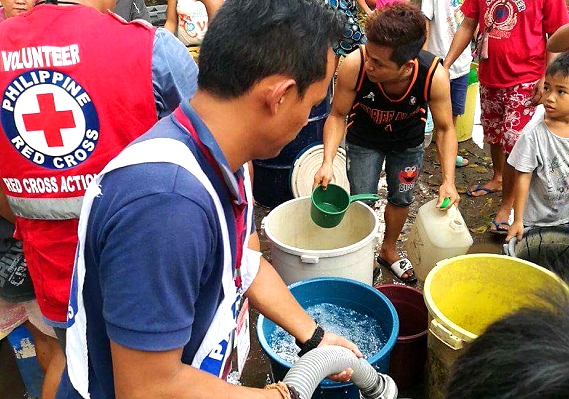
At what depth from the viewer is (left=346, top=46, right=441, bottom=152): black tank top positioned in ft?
10.1

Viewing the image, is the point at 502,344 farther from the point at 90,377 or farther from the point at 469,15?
the point at 469,15

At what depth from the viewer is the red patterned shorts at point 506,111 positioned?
382 centimetres

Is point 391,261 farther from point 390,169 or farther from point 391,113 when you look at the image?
point 391,113

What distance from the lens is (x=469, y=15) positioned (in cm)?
406

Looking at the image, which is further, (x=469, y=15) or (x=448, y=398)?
(x=469, y=15)

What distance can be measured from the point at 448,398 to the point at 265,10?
864mm

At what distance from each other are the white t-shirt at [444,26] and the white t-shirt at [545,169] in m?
1.69

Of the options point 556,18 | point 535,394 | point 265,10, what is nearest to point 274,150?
point 265,10

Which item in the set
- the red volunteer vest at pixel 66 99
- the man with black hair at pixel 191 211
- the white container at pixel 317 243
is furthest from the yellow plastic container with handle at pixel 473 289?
the red volunteer vest at pixel 66 99

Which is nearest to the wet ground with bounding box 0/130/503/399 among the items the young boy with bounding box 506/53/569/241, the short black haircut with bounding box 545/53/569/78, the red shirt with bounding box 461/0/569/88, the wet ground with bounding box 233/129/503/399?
the wet ground with bounding box 233/129/503/399

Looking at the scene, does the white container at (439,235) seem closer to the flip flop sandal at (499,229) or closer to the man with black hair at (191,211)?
the flip flop sandal at (499,229)

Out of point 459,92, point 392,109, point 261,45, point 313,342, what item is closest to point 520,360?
point 261,45

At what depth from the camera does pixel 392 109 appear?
10.4 ft

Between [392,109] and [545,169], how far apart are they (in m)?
0.98
